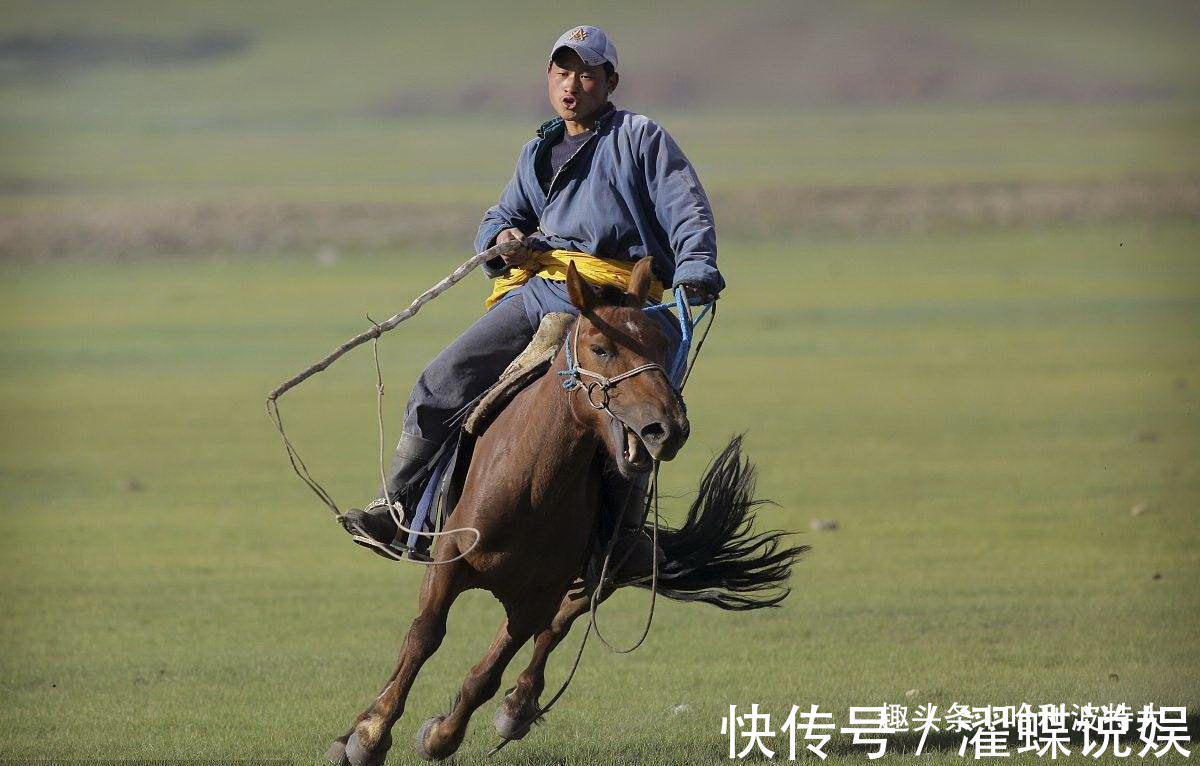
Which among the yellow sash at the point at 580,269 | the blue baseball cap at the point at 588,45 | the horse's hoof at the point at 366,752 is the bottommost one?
the horse's hoof at the point at 366,752

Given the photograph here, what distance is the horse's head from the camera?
546 cm

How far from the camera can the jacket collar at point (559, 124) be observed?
21.6ft

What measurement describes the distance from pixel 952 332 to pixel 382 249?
75.9 ft

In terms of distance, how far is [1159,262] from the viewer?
36.3 metres

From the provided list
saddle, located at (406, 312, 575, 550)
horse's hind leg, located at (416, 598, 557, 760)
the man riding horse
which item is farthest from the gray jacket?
horse's hind leg, located at (416, 598, 557, 760)

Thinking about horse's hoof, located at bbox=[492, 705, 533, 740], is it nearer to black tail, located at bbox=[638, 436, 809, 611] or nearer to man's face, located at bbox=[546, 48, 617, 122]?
black tail, located at bbox=[638, 436, 809, 611]

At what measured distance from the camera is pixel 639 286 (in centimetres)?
586

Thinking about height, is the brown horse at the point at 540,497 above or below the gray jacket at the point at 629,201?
below

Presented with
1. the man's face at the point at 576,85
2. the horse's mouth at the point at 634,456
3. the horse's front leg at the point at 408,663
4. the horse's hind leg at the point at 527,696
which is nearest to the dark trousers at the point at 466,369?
the horse's front leg at the point at 408,663

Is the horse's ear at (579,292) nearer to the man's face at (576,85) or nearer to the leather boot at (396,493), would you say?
the man's face at (576,85)

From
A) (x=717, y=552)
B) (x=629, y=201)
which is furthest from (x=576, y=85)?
(x=717, y=552)

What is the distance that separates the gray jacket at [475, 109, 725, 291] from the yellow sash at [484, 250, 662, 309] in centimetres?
3

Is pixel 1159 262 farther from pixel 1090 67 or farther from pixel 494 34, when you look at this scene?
pixel 494 34

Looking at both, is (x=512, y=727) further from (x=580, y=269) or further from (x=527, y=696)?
(x=580, y=269)
